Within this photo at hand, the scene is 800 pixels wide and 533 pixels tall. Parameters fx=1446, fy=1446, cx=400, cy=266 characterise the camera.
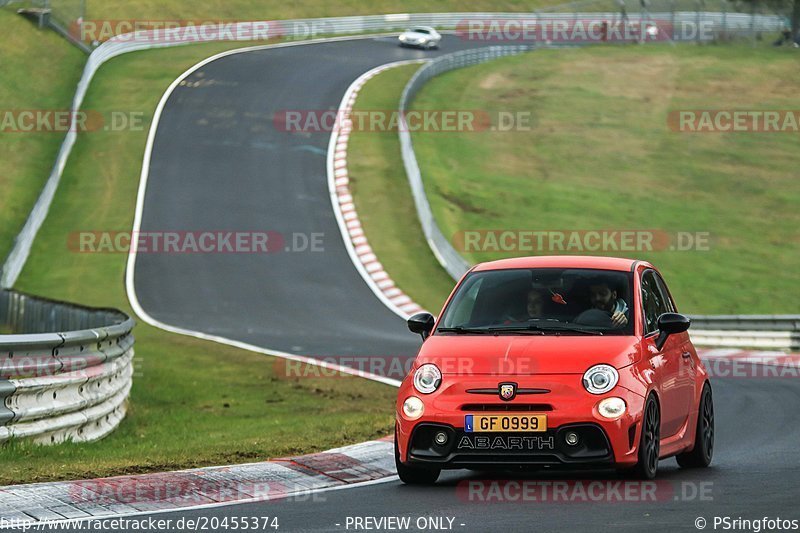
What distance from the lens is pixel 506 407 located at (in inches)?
358

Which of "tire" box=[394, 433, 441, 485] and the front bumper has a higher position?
the front bumper

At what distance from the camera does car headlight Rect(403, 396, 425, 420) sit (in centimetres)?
926

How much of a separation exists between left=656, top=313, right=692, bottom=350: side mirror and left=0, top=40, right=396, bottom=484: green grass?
3001 millimetres

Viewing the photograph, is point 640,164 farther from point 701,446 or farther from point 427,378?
point 427,378

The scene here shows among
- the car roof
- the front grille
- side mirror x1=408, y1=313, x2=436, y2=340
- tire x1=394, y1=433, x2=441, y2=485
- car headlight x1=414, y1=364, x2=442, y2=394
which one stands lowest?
tire x1=394, y1=433, x2=441, y2=485

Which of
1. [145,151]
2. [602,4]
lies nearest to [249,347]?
[145,151]

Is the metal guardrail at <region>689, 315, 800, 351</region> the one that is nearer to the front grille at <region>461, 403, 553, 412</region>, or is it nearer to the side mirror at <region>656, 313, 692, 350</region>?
the side mirror at <region>656, 313, 692, 350</region>

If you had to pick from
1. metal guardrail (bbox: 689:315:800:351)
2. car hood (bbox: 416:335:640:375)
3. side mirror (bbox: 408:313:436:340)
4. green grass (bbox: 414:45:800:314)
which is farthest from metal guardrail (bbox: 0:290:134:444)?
green grass (bbox: 414:45:800:314)

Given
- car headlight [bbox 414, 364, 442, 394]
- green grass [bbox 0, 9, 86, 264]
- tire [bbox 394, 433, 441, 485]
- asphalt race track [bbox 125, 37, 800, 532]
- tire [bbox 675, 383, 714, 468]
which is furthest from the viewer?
green grass [bbox 0, 9, 86, 264]

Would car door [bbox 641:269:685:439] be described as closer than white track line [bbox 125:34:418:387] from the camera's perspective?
Yes

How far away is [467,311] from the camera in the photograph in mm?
10227

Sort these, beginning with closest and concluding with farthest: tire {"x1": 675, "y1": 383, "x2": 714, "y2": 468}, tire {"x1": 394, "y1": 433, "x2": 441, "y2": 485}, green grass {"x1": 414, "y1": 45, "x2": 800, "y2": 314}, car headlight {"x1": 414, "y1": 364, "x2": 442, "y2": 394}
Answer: car headlight {"x1": 414, "y1": 364, "x2": 442, "y2": 394}, tire {"x1": 394, "y1": 433, "x2": 441, "y2": 485}, tire {"x1": 675, "y1": 383, "x2": 714, "y2": 468}, green grass {"x1": 414, "y1": 45, "x2": 800, "y2": 314}

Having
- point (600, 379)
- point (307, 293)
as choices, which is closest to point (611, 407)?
point (600, 379)

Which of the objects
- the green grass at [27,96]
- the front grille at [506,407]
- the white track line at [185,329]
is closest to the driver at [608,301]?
the front grille at [506,407]
